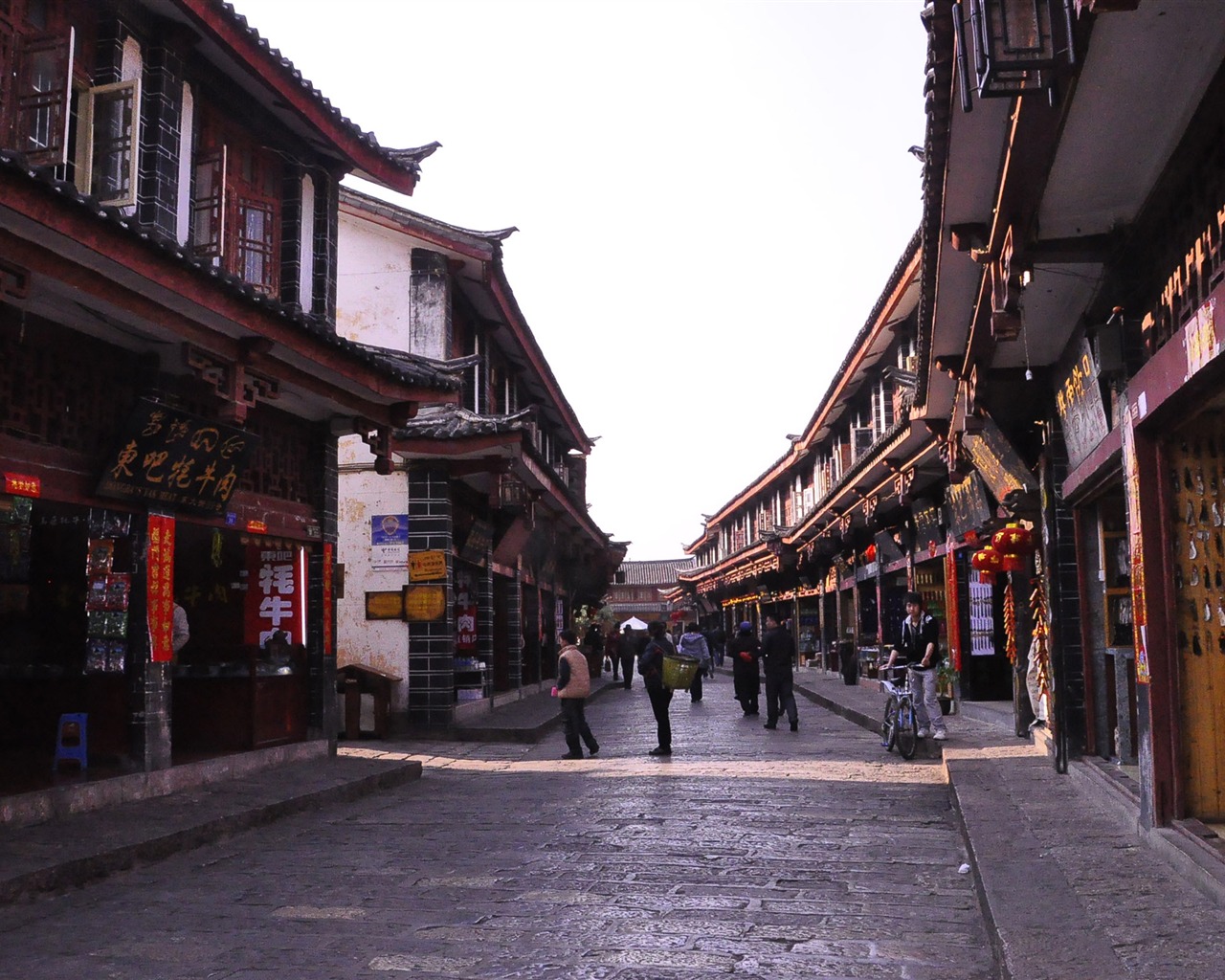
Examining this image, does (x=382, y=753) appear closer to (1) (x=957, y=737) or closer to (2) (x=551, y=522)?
(1) (x=957, y=737)

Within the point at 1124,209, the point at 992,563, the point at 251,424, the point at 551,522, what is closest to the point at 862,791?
the point at 992,563

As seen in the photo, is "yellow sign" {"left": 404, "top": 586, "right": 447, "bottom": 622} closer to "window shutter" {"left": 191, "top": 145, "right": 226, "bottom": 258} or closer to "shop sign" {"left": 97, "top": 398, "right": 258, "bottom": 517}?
"shop sign" {"left": 97, "top": 398, "right": 258, "bottom": 517}

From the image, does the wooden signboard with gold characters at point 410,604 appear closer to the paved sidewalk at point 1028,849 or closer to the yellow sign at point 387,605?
the yellow sign at point 387,605

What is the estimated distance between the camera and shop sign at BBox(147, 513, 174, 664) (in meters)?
9.69

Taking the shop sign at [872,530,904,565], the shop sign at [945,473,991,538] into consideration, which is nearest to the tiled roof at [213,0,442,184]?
the shop sign at [945,473,991,538]

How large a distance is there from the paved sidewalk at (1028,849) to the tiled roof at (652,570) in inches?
2752

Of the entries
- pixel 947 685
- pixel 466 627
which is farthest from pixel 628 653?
pixel 947 685

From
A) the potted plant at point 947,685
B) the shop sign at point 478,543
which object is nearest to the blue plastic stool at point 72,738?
the shop sign at point 478,543

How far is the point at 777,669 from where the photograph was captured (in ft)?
54.3

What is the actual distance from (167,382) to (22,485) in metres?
2.06

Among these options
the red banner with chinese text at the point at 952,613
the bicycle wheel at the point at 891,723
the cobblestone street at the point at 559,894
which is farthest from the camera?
the red banner with chinese text at the point at 952,613

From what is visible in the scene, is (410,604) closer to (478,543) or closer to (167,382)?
(478,543)

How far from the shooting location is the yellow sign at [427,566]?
16.2m

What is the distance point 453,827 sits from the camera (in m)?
8.95
